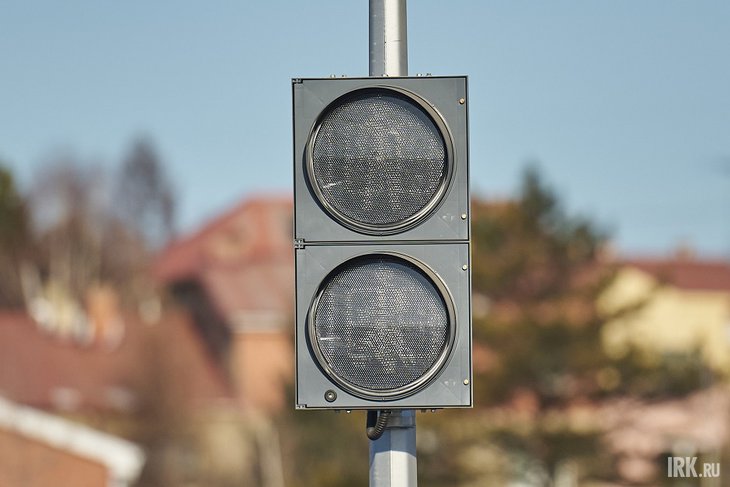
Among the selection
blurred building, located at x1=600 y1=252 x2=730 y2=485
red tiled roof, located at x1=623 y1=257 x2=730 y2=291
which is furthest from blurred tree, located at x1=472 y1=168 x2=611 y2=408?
red tiled roof, located at x1=623 y1=257 x2=730 y2=291

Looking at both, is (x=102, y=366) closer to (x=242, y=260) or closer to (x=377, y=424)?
(x=242, y=260)

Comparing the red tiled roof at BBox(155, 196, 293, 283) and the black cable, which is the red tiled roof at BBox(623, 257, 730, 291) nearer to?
the red tiled roof at BBox(155, 196, 293, 283)

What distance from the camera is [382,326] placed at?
3.88 meters

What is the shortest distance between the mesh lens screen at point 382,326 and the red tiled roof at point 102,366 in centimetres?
5532

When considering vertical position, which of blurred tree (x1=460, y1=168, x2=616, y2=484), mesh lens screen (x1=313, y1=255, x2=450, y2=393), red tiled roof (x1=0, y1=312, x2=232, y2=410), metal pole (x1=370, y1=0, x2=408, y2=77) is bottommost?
red tiled roof (x1=0, y1=312, x2=232, y2=410)

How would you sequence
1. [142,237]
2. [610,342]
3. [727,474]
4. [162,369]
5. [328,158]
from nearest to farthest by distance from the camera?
[328,158] < [727,474] < [610,342] < [162,369] < [142,237]

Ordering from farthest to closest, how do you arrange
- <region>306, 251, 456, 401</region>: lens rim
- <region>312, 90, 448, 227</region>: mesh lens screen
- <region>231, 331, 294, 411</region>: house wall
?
<region>231, 331, 294, 411</region>: house wall → <region>312, 90, 448, 227</region>: mesh lens screen → <region>306, 251, 456, 401</region>: lens rim

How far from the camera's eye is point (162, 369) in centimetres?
6066

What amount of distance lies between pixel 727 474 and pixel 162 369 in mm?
30566

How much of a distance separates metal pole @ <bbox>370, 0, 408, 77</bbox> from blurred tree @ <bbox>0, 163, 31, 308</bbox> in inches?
3126

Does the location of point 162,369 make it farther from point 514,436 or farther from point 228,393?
point 514,436

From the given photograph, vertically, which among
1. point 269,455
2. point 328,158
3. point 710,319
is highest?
point 328,158

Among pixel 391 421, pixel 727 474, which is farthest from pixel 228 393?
pixel 391 421

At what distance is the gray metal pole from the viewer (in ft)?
13.4
